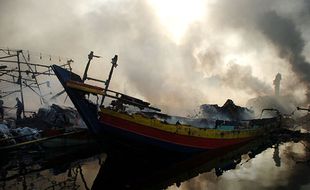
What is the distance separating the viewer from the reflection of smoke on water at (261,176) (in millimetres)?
21102

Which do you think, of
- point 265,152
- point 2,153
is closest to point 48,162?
point 2,153

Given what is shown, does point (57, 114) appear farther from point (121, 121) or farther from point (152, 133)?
point (152, 133)

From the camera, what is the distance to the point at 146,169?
24688mm

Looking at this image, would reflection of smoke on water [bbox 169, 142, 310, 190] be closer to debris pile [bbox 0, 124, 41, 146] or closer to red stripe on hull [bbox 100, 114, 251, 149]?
Result: red stripe on hull [bbox 100, 114, 251, 149]

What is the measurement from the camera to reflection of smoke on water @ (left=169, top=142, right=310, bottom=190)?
21.1 metres

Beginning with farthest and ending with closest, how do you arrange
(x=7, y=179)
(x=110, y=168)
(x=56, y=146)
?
(x=56, y=146), (x=110, y=168), (x=7, y=179)

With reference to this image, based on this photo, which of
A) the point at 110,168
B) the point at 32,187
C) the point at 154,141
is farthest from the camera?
the point at 154,141

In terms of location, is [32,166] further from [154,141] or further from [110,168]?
[154,141]

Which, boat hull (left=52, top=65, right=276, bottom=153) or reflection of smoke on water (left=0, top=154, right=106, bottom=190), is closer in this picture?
reflection of smoke on water (left=0, top=154, right=106, bottom=190)

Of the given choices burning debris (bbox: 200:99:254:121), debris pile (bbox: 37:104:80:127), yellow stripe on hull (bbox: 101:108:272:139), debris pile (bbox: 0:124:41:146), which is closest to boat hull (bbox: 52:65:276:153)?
yellow stripe on hull (bbox: 101:108:272:139)

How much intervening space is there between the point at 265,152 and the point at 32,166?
2216 centimetres

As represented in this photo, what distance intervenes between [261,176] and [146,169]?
779 cm

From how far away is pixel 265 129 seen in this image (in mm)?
45562

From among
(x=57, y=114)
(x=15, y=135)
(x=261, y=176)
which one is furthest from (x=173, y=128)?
(x=57, y=114)
